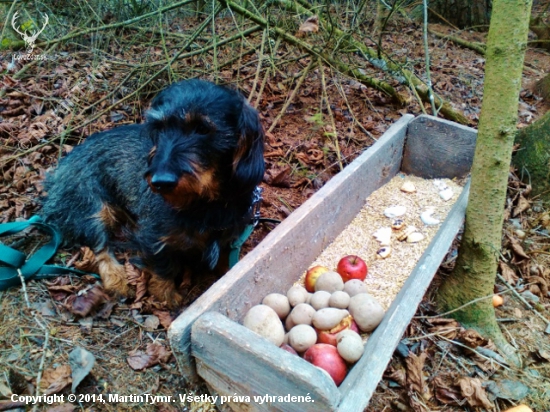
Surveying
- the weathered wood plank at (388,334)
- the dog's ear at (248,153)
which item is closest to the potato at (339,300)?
the weathered wood plank at (388,334)

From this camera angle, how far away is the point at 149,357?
2.51 m

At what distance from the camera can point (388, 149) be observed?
12.2ft

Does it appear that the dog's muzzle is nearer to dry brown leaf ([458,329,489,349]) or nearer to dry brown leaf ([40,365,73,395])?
dry brown leaf ([40,365,73,395])

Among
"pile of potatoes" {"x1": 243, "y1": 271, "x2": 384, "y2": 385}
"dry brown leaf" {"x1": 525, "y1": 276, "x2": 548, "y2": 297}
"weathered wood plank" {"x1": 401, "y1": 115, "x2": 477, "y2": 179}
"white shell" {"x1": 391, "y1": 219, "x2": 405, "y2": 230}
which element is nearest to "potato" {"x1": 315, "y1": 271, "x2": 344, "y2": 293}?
"pile of potatoes" {"x1": 243, "y1": 271, "x2": 384, "y2": 385}

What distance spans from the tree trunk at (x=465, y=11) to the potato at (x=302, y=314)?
306 inches

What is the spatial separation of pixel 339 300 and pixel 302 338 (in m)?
0.34

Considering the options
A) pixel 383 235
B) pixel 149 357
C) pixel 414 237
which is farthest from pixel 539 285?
pixel 149 357

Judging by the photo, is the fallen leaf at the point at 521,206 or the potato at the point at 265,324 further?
the fallen leaf at the point at 521,206

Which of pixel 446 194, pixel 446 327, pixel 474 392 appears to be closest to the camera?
pixel 474 392

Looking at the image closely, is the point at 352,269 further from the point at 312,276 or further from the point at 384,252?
the point at 384,252

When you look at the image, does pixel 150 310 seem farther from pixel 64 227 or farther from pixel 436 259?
pixel 436 259

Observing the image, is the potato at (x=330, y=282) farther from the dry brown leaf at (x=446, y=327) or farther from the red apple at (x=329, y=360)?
the dry brown leaf at (x=446, y=327)

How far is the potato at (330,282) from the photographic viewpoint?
2588 millimetres

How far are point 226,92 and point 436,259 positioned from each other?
155 centimetres
